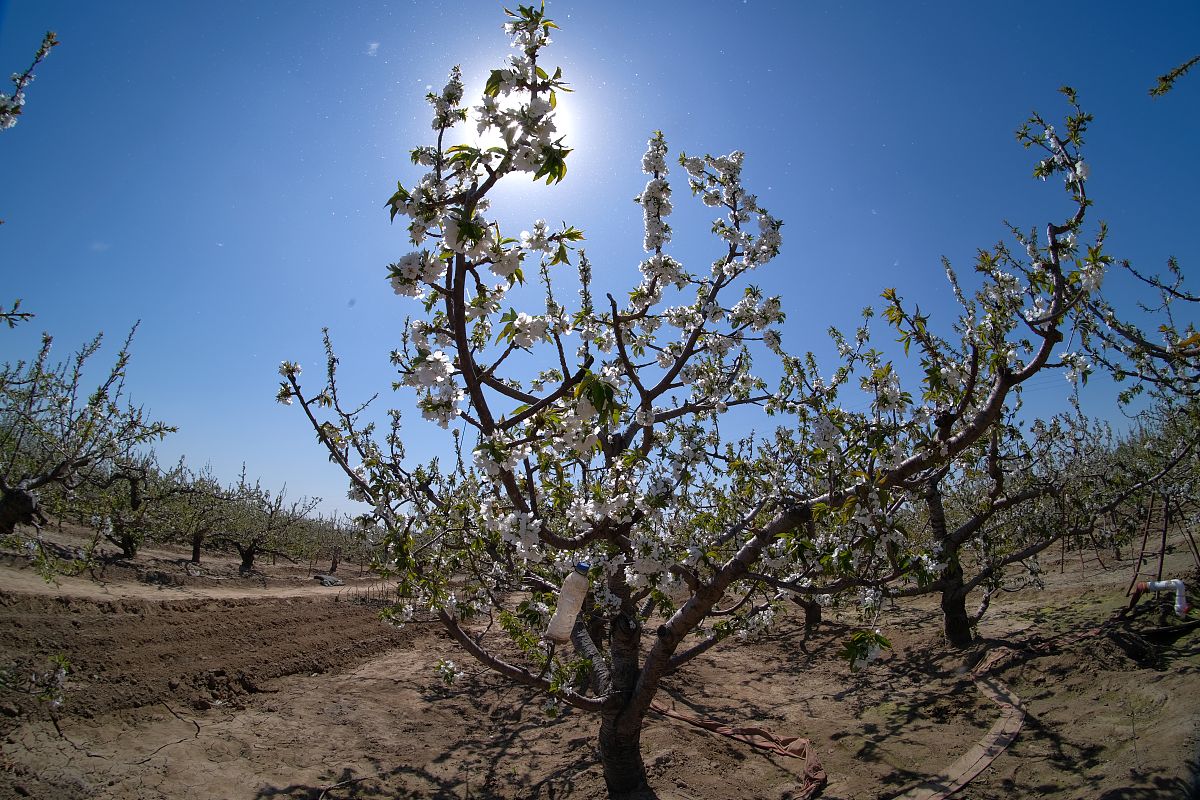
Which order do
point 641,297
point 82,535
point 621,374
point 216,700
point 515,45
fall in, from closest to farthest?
point 515,45
point 621,374
point 641,297
point 216,700
point 82,535

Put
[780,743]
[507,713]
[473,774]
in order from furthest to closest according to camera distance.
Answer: [507,713]
[780,743]
[473,774]

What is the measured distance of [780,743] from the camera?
5.88 metres

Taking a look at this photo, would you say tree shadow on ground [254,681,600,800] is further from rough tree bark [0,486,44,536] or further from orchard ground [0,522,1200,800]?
rough tree bark [0,486,44,536]

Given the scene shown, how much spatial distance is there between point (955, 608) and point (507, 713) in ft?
21.9

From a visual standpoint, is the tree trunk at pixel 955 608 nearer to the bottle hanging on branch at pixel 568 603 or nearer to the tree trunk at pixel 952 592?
the tree trunk at pixel 952 592

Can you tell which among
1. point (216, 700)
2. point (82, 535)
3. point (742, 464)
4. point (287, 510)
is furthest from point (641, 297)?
point (287, 510)

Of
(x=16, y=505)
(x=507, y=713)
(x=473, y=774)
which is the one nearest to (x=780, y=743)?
(x=473, y=774)

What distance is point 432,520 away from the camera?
15.3 ft

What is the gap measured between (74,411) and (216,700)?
393 centimetres

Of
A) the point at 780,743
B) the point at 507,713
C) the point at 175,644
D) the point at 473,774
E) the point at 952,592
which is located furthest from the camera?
the point at 952,592

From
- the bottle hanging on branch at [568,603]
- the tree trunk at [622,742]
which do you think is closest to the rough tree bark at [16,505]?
the bottle hanging on branch at [568,603]

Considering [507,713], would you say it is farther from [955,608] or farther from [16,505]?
[955,608]

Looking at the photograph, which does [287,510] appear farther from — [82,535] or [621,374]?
[621,374]

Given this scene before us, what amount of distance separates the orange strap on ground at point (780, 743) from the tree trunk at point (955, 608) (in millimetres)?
3506
